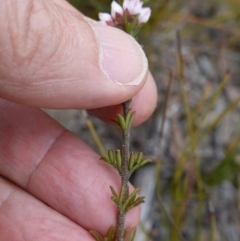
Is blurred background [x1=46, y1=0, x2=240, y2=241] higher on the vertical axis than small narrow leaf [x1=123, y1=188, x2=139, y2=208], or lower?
lower

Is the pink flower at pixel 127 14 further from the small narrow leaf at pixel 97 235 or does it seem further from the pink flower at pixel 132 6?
the small narrow leaf at pixel 97 235

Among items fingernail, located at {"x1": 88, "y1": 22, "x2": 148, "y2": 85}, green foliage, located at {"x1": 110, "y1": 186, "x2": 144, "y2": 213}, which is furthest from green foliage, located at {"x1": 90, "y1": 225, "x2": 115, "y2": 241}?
fingernail, located at {"x1": 88, "y1": 22, "x2": 148, "y2": 85}

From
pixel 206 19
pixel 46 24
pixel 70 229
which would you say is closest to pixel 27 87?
pixel 46 24

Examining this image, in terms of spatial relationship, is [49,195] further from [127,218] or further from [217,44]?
[217,44]

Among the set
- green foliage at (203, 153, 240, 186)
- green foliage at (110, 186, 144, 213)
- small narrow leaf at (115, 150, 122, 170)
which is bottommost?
green foliage at (203, 153, 240, 186)

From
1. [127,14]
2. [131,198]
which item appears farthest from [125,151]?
[127,14]

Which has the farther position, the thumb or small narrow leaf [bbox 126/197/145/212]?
small narrow leaf [bbox 126/197/145/212]

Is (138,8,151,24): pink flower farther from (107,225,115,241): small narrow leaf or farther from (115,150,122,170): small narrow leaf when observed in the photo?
(107,225,115,241): small narrow leaf

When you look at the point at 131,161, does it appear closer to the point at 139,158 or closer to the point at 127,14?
the point at 139,158
